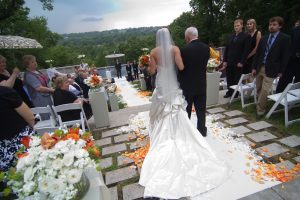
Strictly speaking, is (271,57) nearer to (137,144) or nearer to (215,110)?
(215,110)

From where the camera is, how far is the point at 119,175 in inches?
128

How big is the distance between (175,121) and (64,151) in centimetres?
231

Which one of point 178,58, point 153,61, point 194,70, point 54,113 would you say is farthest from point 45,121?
point 194,70

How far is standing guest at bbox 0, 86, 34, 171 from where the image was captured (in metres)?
2.10

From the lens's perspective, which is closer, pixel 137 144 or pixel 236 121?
pixel 137 144

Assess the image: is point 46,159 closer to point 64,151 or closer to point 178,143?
point 64,151

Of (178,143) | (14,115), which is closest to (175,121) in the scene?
(178,143)

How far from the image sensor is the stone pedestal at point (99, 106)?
5043mm

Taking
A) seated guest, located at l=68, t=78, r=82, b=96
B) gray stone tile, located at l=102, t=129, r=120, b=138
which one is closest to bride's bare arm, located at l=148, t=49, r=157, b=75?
gray stone tile, located at l=102, t=129, r=120, b=138

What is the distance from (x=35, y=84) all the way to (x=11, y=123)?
2.56 m

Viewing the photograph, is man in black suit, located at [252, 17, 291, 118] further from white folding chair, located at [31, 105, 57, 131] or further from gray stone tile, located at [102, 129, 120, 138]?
white folding chair, located at [31, 105, 57, 131]

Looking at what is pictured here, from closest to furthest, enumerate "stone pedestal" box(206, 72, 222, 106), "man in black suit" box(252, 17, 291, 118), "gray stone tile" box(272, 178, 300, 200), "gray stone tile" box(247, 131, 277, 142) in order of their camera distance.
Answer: "gray stone tile" box(272, 178, 300, 200), "gray stone tile" box(247, 131, 277, 142), "man in black suit" box(252, 17, 291, 118), "stone pedestal" box(206, 72, 222, 106)

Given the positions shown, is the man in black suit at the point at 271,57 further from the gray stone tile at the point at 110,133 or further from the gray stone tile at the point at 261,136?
the gray stone tile at the point at 110,133

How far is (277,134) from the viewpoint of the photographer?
3910mm
